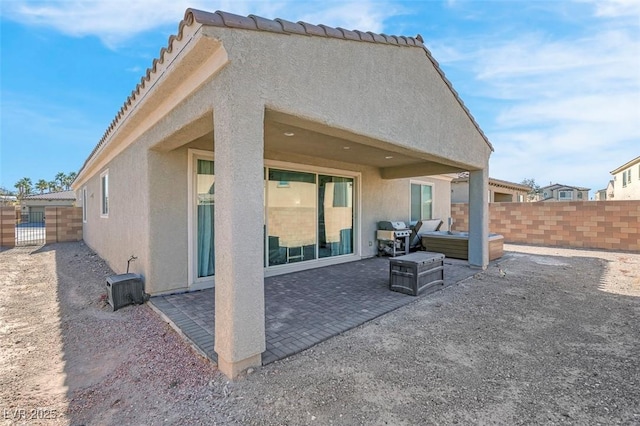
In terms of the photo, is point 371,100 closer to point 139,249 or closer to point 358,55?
point 358,55

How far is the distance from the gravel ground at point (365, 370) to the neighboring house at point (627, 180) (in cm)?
2823

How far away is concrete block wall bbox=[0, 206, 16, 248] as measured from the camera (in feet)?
45.8

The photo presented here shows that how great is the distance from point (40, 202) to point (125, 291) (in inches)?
1835

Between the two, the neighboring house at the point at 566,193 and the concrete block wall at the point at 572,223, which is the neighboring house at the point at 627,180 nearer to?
the neighboring house at the point at 566,193

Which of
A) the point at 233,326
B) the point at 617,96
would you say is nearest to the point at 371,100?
the point at 233,326

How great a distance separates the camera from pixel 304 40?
3840mm

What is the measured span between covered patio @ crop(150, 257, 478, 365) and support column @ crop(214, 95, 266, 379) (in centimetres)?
47

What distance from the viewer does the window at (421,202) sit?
41.8 feet

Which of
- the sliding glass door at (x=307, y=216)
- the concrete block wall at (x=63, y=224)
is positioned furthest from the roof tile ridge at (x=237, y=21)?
the concrete block wall at (x=63, y=224)

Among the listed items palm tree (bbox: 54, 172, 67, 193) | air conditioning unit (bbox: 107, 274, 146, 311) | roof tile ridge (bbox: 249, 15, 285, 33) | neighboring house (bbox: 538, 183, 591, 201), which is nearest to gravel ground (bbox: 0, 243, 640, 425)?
air conditioning unit (bbox: 107, 274, 146, 311)

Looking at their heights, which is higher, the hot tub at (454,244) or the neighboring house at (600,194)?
the neighboring house at (600,194)

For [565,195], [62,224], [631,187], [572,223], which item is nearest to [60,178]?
[62,224]

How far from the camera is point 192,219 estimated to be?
6.25 metres

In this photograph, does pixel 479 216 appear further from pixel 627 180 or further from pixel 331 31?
pixel 627 180
